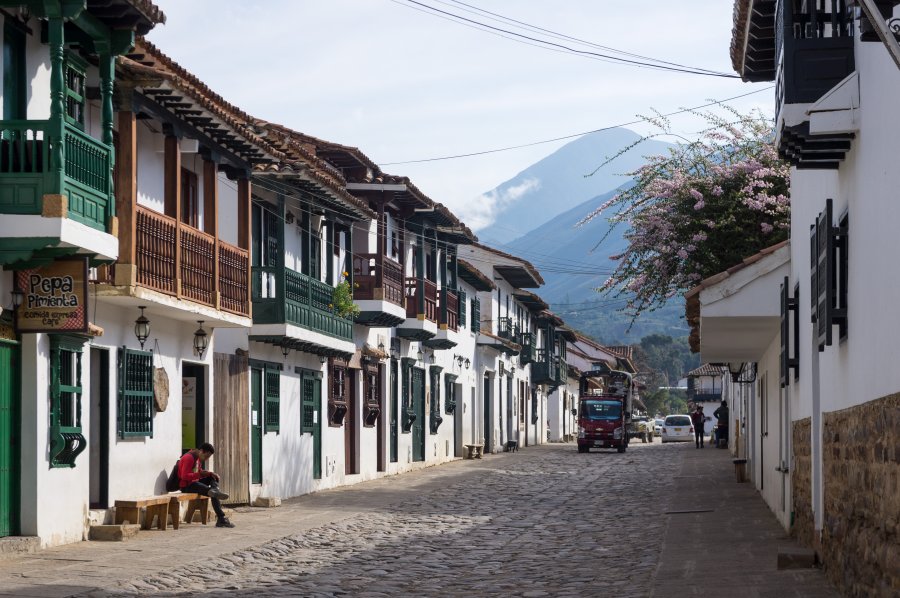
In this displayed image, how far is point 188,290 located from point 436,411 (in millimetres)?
20399

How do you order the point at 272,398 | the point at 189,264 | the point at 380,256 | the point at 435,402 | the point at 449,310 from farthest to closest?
the point at 435,402 → the point at 449,310 → the point at 380,256 → the point at 272,398 → the point at 189,264

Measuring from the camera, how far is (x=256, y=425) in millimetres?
23078

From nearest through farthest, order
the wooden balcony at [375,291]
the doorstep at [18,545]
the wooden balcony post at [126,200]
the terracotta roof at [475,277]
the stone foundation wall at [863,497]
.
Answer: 1. the stone foundation wall at [863,497]
2. the doorstep at [18,545]
3. the wooden balcony post at [126,200]
4. the wooden balcony at [375,291]
5. the terracotta roof at [475,277]

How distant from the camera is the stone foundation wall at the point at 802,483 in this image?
45.1ft

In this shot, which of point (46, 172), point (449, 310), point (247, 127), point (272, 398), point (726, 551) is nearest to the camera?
point (46, 172)

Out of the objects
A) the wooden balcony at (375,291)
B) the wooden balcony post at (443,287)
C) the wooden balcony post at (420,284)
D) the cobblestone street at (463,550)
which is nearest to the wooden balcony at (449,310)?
the wooden balcony post at (443,287)

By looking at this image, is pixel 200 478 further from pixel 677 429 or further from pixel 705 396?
pixel 705 396

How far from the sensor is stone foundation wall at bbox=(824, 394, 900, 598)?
26.8ft

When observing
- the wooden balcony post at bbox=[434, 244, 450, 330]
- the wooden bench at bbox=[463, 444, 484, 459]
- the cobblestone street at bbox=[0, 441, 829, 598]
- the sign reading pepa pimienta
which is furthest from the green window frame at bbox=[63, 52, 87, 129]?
Result: the wooden bench at bbox=[463, 444, 484, 459]

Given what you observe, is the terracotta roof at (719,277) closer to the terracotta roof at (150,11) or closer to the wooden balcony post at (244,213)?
the wooden balcony post at (244,213)

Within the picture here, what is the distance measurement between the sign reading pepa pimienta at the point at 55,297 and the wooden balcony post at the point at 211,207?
502 centimetres

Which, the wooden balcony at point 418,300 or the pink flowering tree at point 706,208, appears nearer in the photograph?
the pink flowering tree at point 706,208

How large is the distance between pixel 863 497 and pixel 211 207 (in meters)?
12.5

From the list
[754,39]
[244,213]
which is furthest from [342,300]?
[754,39]
